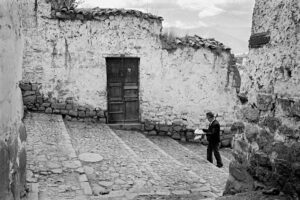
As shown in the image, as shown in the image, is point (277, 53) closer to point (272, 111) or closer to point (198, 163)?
Result: point (272, 111)

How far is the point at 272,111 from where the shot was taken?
10.5 feet

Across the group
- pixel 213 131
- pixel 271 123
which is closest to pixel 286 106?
pixel 271 123

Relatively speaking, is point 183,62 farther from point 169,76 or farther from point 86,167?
point 86,167

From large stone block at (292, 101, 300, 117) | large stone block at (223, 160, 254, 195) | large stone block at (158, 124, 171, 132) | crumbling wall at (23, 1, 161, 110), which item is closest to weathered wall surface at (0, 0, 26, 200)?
large stone block at (223, 160, 254, 195)

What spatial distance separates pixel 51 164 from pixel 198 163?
3.45m

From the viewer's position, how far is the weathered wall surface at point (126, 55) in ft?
30.0

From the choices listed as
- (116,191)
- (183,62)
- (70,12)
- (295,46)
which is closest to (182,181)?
(116,191)

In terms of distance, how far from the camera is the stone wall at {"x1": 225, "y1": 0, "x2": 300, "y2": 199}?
2.90 metres

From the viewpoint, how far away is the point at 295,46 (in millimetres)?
2932

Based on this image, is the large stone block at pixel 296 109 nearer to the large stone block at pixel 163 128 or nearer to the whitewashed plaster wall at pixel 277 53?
the whitewashed plaster wall at pixel 277 53

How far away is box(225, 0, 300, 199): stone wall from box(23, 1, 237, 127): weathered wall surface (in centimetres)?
618

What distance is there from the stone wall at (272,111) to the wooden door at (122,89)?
20.5 feet

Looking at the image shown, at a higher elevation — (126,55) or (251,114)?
(126,55)

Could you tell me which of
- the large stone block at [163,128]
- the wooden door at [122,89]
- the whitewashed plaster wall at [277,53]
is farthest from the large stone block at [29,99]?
the whitewashed plaster wall at [277,53]
